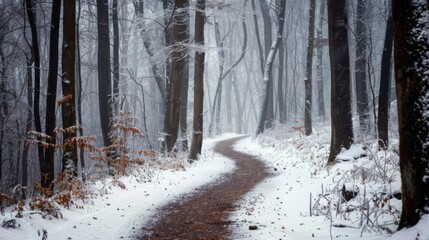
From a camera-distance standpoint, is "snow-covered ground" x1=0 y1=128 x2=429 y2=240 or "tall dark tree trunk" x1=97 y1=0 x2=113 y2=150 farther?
"tall dark tree trunk" x1=97 y1=0 x2=113 y2=150

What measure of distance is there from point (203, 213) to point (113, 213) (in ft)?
5.87

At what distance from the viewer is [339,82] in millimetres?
10305

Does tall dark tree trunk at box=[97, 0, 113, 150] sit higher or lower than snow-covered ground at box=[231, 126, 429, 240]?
higher

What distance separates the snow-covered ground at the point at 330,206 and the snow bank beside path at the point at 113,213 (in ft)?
6.18

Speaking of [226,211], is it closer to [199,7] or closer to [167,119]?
[167,119]

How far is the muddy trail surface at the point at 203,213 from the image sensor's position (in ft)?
17.7

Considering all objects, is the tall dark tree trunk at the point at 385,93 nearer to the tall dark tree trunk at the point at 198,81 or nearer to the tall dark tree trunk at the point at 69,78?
the tall dark tree trunk at the point at 198,81

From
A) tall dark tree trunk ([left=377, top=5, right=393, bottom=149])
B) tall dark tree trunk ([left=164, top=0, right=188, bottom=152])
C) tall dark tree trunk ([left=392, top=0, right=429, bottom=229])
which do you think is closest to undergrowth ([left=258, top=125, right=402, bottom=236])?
tall dark tree trunk ([left=392, top=0, right=429, bottom=229])

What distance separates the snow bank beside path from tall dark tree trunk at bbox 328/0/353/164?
424cm

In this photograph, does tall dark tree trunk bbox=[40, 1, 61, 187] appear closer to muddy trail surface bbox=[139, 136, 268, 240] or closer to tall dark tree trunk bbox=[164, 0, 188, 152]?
muddy trail surface bbox=[139, 136, 268, 240]

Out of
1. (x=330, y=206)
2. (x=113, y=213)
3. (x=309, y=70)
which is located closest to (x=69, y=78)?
(x=113, y=213)

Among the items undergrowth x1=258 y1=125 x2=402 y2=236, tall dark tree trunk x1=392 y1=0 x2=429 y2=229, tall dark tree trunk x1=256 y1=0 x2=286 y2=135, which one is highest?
tall dark tree trunk x1=256 y1=0 x2=286 y2=135

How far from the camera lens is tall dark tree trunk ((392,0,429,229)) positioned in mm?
3711

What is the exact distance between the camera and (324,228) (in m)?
5.24
